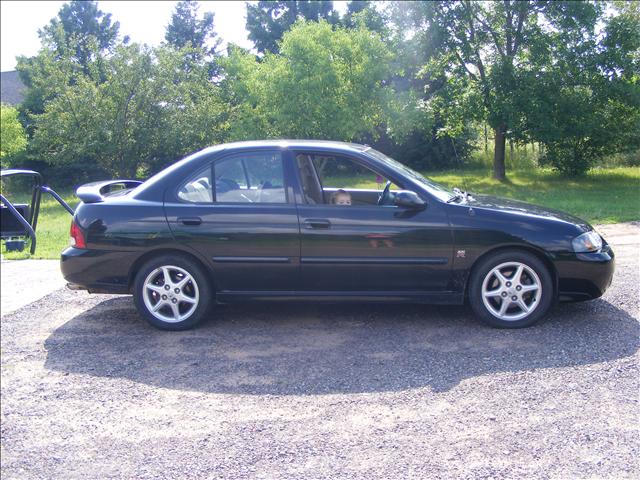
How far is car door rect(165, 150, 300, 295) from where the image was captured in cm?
549

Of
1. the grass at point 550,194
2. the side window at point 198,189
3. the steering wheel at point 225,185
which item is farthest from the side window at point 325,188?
the grass at point 550,194

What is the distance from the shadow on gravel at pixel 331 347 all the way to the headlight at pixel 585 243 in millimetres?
633

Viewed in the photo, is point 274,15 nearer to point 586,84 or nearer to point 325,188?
point 586,84

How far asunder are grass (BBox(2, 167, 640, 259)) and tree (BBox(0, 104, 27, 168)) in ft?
9.29

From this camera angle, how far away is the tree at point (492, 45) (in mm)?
19750

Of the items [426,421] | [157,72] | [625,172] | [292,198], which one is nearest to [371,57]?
[157,72]

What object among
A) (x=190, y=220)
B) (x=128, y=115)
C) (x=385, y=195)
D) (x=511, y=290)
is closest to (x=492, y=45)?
(x=128, y=115)

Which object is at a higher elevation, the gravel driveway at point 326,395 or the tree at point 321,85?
the tree at point 321,85

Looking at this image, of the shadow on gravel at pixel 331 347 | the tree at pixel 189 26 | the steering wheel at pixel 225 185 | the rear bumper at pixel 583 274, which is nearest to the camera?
the shadow on gravel at pixel 331 347

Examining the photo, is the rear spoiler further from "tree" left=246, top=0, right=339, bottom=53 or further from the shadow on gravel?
"tree" left=246, top=0, right=339, bottom=53

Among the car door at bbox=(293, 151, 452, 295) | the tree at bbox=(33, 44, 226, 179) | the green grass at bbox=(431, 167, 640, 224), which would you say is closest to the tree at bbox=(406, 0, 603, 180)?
the green grass at bbox=(431, 167, 640, 224)

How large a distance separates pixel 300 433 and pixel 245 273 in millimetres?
2105

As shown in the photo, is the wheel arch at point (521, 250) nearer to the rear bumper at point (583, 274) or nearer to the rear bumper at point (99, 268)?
the rear bumper at point (583, 274)

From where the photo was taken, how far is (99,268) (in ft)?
18.4
